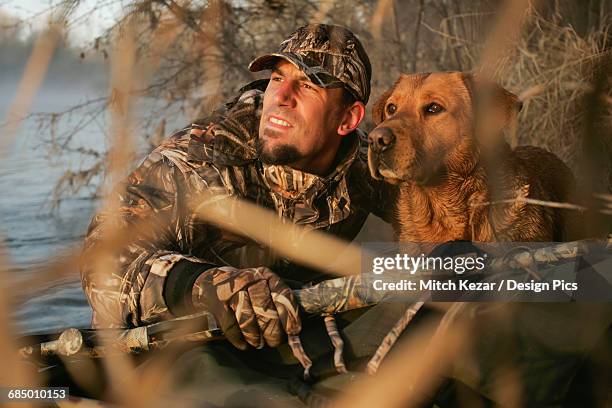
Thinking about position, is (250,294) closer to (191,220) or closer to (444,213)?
(191,220)

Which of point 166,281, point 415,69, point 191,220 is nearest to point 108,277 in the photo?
point 166,281

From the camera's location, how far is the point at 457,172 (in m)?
3.45

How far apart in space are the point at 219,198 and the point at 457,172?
104 cm

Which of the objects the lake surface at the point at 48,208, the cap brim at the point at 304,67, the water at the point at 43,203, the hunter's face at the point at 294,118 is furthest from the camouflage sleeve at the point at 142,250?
the water at the point at 43,203

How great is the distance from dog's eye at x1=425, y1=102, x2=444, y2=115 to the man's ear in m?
0.28

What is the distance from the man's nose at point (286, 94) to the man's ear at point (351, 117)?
28 centimetres

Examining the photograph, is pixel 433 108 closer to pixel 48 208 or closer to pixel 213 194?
pixel 213 194

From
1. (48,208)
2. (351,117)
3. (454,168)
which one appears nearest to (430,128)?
(454,168)

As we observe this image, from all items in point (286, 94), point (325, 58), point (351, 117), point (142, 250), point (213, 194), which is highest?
point (325, 58)

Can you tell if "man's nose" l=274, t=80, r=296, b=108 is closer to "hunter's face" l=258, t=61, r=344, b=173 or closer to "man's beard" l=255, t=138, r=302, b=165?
"hunter's face" l=258, t=61, r=344, b=173

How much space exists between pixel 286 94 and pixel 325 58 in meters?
0.22

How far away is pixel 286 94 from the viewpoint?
3.29m

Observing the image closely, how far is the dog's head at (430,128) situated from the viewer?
10.7 feet

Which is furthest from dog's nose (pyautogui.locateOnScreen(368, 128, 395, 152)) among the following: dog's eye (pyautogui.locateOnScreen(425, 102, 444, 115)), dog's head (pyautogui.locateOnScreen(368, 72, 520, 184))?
dog's eye (pyautogui.locateOnScreen(425, 102, 444, 115))
